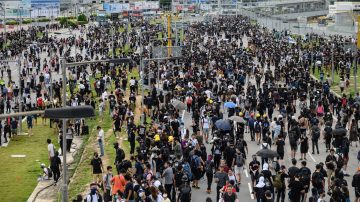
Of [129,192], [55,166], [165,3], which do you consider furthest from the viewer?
[165,3]

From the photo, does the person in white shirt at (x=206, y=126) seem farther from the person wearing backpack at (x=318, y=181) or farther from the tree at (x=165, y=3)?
the tree at (x=165, y=3)

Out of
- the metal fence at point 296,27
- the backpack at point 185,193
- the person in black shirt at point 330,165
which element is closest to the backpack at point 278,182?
the person in black shirt at point 330,165

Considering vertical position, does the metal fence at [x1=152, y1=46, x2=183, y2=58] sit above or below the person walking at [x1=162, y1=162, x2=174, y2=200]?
above

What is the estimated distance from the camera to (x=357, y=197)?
61.3 feet

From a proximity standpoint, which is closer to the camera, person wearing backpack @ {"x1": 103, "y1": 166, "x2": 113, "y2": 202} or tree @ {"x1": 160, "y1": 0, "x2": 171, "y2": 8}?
person wearing backpack @ {"x1": 103, "y1": 166, "x2": 113, "y2": 202}

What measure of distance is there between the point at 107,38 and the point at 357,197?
7259 centimetres

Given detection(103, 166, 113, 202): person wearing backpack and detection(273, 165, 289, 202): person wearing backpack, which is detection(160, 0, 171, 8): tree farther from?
detection(273, 165, 289, 202): person wearing backpack

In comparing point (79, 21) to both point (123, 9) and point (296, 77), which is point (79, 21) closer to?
point (123, 9)

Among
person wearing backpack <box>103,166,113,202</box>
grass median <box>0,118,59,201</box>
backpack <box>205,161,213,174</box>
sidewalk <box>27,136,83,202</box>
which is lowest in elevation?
grass median <box>0,118,59,201</box>

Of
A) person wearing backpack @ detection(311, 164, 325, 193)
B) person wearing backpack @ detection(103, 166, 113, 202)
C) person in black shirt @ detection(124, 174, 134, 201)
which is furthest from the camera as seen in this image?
person wearing backpack @ detection(103, 166, 113, 202)

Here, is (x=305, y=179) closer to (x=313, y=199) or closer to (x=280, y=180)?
(x=280, y=180)

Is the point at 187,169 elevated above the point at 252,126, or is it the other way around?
the point at 187,169

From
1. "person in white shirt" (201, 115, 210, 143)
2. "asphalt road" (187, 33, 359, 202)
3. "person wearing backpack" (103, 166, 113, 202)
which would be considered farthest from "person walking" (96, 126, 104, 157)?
"person wearing backpack" (103, 166, 113, 202)

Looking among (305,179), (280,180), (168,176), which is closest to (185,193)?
(168,176)
